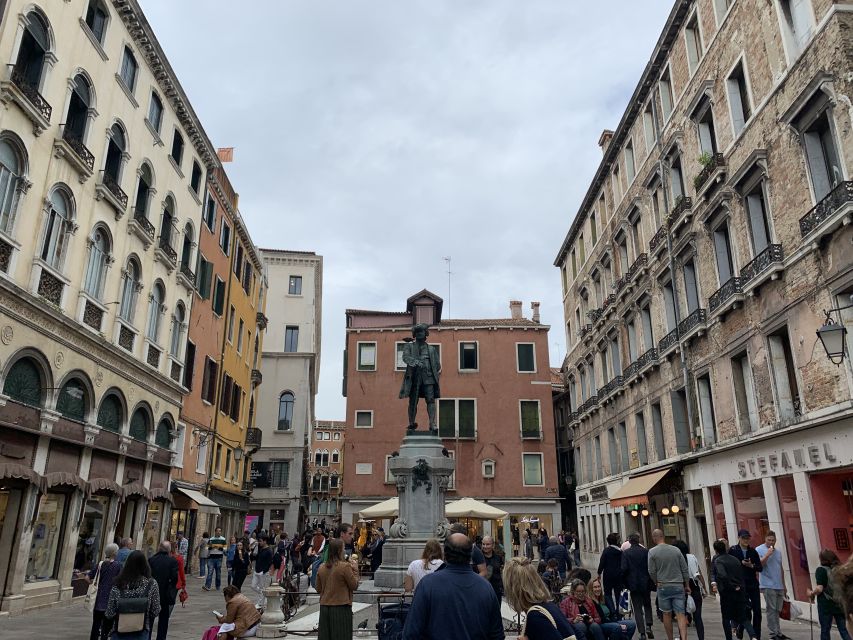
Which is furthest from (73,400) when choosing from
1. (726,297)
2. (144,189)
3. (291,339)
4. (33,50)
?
(291,339)

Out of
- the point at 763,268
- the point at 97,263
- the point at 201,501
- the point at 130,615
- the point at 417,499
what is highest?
the point at 97,263

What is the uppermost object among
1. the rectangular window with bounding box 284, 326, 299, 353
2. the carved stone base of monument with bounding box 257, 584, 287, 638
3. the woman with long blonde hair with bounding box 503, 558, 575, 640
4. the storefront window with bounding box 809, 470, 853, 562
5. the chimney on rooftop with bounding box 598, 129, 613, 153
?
the chimney on rooftop with bounding box 598, 129, 613, 153

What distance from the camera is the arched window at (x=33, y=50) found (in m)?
13.9

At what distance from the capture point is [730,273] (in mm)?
17422

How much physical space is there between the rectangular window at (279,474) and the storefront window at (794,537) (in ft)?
99.2

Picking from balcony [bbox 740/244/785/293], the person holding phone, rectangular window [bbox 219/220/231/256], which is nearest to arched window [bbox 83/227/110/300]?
rectangular window [bbox 219/220/231/256]

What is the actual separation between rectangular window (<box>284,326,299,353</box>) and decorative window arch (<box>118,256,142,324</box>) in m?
23.8

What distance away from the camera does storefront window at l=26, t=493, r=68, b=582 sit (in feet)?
45.8

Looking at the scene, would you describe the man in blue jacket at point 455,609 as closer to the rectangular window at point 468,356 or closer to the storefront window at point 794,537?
the storefront window at point 794,537

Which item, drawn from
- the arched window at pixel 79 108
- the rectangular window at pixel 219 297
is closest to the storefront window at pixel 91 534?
the arched window at pixel 79 108

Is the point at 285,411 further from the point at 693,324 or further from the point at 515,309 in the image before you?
the point at 693,324

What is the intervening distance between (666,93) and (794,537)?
15.6 meters

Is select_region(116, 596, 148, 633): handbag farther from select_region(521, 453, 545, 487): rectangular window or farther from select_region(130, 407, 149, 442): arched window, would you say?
select_region(521, 453, 545, 487): rectangular window

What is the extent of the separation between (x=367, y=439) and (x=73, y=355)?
22.0 metres
